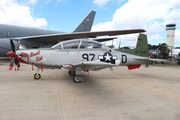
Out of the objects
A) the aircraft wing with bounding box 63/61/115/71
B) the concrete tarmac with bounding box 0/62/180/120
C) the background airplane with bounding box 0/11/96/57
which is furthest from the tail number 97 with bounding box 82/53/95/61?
the background airplane with bounding box 0/11/96/57

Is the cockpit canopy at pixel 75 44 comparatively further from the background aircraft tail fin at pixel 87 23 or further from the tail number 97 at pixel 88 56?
the background aircraft tail fin at pixel 87 23

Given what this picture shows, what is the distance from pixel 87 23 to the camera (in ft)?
74.3

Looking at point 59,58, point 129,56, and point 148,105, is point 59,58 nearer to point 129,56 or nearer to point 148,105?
point 129,56

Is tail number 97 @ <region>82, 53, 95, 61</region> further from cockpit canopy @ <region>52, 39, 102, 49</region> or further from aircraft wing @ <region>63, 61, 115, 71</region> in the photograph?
aircraft wing @ <region>63, 61, 115, 71</region>

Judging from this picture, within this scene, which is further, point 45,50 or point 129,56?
point 129,56

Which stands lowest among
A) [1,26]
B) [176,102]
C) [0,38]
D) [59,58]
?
[176,102]

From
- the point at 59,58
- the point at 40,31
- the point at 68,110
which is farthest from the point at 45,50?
the point at 40,31

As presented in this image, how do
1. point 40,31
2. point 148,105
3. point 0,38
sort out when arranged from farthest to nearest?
point 40,31
point 0,38
point 148,105

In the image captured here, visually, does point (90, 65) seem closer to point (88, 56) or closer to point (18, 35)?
point (88, 56)

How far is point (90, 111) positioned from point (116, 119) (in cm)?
68

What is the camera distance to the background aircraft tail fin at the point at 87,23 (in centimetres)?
2234

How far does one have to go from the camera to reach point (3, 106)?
3740mm

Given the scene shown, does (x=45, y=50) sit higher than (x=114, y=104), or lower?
higher

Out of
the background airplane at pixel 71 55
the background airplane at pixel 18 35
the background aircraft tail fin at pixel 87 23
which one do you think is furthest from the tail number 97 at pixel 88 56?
the background aircraft tail fin at pixel 87 23
